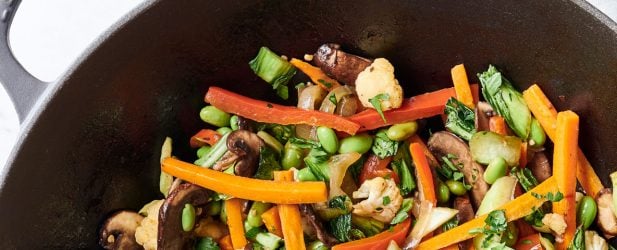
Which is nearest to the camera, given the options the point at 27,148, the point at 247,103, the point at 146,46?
the point at 27,148

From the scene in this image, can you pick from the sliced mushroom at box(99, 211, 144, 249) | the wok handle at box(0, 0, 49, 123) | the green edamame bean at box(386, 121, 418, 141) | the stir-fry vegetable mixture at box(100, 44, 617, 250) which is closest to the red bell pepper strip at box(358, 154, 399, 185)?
the stir-fry vegetable mixture at box(100, 44, 617, 250)

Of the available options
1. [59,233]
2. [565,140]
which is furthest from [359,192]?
[59,233]

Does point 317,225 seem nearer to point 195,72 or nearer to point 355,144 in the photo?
point 355,144

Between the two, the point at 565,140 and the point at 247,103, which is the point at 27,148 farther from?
the point at 565,140

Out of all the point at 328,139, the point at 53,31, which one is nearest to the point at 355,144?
the point at 328,139

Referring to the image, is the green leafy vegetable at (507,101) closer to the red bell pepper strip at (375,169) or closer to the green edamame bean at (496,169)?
the green edamame bean at (496,169)

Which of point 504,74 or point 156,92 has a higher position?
point 504,74

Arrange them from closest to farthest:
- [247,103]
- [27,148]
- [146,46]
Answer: [27,148]
[146,46]
[247,103]
